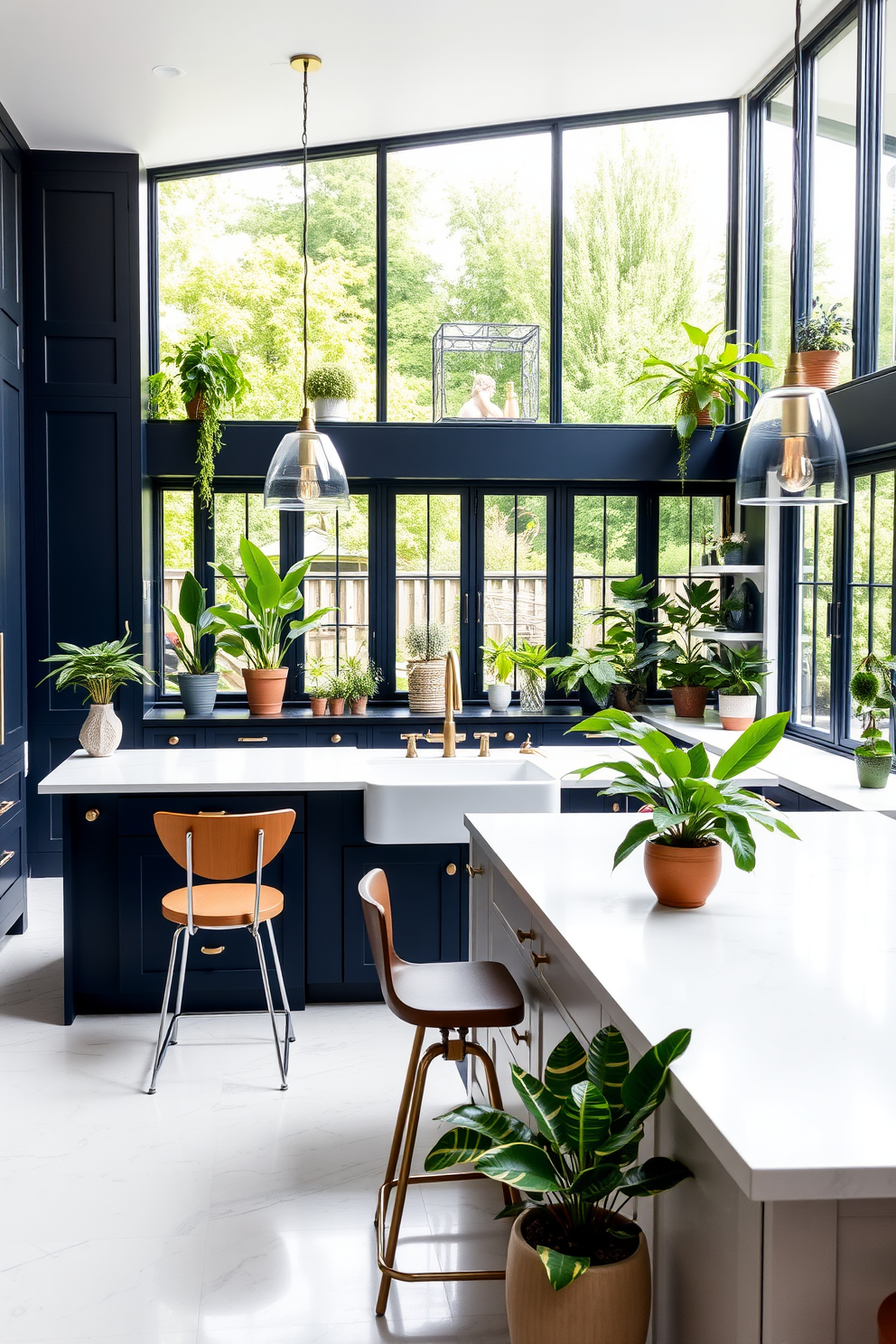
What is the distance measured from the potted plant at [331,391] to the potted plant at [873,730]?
3013 mm

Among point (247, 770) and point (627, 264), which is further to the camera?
point (627, 264)

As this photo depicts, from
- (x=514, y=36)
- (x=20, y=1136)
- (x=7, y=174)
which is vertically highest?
(x=514, y=36)

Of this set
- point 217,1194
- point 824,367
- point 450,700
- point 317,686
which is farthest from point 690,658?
point 217,1194

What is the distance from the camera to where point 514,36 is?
4.86 meters

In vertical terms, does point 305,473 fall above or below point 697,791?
above

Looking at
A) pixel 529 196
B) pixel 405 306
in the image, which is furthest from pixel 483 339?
pixel 529 196

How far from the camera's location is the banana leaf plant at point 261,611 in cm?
555

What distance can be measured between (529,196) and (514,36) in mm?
1271

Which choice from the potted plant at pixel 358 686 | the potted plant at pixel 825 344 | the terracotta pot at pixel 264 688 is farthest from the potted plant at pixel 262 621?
the potted plant at pixel 825 344

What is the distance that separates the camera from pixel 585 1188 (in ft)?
4.64

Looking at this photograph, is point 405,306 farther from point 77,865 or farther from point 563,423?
point 77,865

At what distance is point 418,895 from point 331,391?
9.47 feet

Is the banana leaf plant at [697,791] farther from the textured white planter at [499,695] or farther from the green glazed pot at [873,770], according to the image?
the textured white planter at [499,695]

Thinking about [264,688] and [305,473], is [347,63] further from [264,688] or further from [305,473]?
[264,688]
